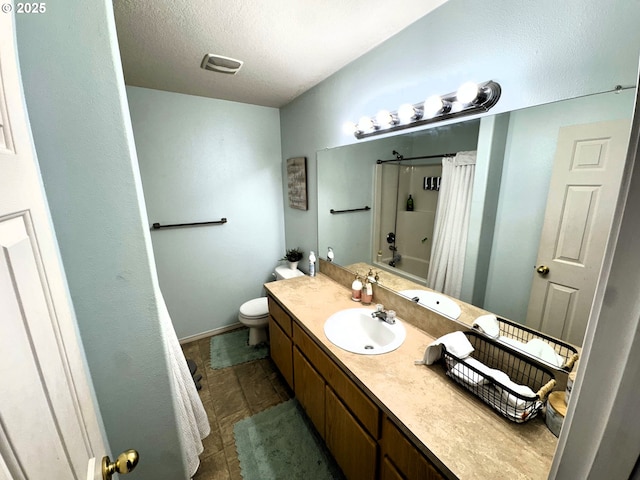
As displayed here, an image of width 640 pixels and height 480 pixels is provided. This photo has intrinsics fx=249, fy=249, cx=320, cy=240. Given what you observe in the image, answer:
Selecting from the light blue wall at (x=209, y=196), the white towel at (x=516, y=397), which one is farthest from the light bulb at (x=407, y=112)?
the light blue wall at (x=209, y=196)

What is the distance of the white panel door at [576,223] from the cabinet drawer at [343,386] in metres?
0.75

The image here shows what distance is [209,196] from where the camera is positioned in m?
2.41

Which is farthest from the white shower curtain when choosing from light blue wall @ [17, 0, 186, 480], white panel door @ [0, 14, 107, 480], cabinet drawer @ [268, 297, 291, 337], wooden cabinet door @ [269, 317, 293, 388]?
white panel door @ [0, 14, 107, 480]

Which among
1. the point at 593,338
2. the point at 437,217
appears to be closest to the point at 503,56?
the point at 437,217

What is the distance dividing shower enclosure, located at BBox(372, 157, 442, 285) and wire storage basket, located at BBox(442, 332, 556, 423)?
0.45m

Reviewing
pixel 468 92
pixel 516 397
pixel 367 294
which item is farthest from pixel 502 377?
pixel 468 92

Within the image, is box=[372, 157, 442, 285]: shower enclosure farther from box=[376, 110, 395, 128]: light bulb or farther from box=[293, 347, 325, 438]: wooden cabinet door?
box=[293, 347, 325, 438]: wooden cabinet door

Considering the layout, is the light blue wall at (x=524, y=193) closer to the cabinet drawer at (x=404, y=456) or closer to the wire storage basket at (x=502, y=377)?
the wire storage basket at (x=502, y=377)

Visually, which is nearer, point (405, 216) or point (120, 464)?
point (120, 464)

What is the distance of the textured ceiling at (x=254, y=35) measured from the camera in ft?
3.79

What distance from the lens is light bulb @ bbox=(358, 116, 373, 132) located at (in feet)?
5.08

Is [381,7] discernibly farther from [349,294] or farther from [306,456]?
[306,456]

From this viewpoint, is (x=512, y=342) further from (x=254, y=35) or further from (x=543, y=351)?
(x=254, y=35)

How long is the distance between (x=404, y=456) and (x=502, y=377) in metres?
0.45
